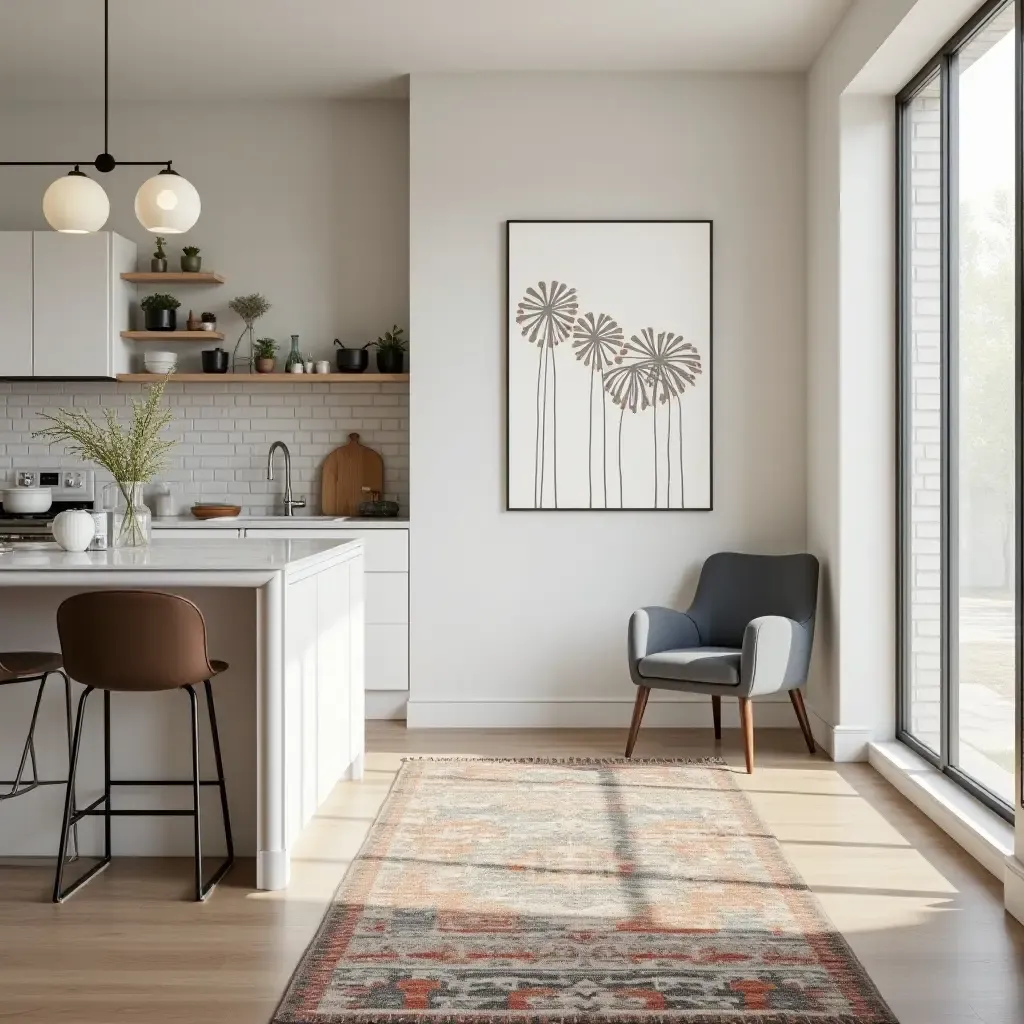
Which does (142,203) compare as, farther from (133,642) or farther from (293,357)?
(293,357)

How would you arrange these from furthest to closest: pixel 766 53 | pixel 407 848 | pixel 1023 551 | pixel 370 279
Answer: pixel 370 279
pixel 766 53
pixel 407 848
pixel 1023 551

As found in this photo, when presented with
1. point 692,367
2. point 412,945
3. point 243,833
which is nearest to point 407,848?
point 243,833

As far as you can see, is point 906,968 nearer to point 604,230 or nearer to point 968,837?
point 968,837

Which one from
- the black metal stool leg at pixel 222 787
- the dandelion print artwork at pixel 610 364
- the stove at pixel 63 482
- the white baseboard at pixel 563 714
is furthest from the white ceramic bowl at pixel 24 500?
the black metal stool leg at pixel 222 787

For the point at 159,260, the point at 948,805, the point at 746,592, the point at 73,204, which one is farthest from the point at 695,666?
the point at 159,260

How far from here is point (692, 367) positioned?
Answer: 5.63 m

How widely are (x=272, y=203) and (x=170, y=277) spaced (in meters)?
0.66

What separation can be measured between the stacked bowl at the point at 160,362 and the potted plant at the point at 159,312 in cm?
13

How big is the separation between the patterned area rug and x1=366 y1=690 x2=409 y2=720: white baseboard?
51.6 inches

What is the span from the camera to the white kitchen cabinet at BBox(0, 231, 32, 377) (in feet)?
18.8

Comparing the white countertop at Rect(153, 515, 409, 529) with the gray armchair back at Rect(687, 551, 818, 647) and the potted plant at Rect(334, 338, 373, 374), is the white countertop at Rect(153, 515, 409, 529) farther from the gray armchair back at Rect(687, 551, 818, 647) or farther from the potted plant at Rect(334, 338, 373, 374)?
the gray armchair back at Rect(687, 551, 818, 647)

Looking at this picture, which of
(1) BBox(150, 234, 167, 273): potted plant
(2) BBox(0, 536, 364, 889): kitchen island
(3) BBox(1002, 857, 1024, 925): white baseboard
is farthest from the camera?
(1) BBox(150, 234, 167, 273): potted plant

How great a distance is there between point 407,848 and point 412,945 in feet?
2.70

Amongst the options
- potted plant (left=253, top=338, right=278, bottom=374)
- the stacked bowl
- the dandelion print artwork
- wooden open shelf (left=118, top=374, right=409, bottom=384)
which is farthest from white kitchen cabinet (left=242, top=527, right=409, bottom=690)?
the stacked bowl
